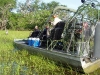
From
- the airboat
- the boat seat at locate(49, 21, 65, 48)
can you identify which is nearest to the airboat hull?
the airboat

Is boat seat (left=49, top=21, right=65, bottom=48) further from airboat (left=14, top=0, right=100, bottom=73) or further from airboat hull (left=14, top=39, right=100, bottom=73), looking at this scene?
airboat hull (left=14, top=39, right=100, bottom=73)

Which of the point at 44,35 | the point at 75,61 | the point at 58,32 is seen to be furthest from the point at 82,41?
the point at 44,35

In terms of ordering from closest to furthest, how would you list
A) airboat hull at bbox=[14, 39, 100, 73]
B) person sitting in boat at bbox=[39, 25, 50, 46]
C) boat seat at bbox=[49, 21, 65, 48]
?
airboat hull at bbox=[14, 39, 100, 73] → boat seat at bbox=[49, 21, 65, 48] → person sitting in boat at bbox=[39, 25, 50, 46]

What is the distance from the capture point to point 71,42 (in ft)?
30.8

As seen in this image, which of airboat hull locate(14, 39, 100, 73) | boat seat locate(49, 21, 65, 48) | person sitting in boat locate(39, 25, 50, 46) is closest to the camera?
airboat hull locate(14, 39, 100, 73)

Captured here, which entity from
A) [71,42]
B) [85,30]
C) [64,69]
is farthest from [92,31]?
[64,69]

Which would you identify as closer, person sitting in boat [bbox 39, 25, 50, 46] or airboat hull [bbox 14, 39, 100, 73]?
airboat hull [bbox 14, 39, 100, 73]

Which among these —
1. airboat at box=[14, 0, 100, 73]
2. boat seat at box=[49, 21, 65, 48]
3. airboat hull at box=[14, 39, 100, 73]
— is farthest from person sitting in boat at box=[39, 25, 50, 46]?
airboat hull at box=[14, 39, 100, 73]

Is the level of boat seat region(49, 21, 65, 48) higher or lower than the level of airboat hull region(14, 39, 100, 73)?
higher

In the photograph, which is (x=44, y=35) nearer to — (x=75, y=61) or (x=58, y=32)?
(x=58, y=32)

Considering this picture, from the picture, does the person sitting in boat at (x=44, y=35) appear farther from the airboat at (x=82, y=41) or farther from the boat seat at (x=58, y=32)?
the airboat at (x=82, y=41)

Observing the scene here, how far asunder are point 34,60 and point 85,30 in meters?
2.53

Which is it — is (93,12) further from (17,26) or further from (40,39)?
(17,26)

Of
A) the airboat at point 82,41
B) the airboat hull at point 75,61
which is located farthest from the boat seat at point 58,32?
the airboat hull at point 75,61
